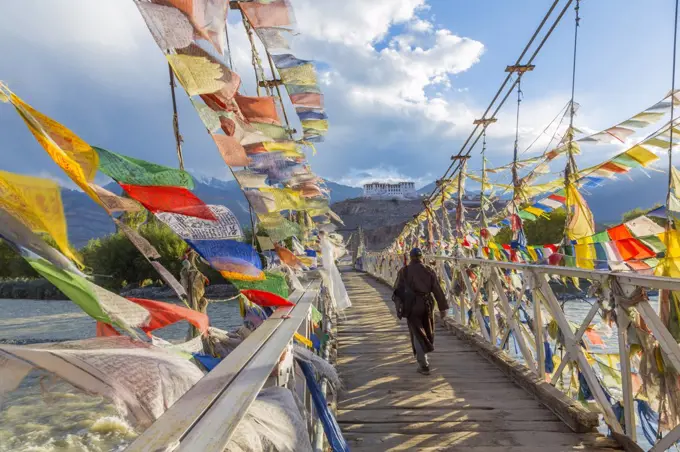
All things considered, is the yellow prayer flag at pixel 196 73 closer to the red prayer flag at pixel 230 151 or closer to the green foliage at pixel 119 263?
the red prayer flag at pixel 230 151

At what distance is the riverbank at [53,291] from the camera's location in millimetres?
36938

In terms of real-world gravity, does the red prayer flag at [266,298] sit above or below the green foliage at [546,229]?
below

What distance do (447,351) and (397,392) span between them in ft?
5.30

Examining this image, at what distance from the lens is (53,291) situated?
39.9m

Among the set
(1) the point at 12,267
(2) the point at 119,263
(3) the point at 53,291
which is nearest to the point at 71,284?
(2) the point at 119,263

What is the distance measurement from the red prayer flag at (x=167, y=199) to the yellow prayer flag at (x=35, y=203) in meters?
0.37

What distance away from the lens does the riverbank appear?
121 feet

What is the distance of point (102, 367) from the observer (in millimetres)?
1020

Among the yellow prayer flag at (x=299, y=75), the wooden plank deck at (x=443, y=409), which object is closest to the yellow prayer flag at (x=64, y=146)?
the wooden plank deck at (x=443, y=409)

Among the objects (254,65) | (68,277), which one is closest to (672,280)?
(68,277)

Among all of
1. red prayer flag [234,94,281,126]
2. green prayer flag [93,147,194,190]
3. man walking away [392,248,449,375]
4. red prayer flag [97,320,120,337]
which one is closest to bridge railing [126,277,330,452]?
red prayer flag [97,320,120,337]

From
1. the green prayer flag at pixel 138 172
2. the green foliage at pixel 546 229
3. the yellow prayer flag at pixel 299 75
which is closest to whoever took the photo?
the green prayer flag at pixel 138 172

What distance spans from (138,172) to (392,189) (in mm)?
104376

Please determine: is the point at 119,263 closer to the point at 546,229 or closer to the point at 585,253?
the point at 546,229
